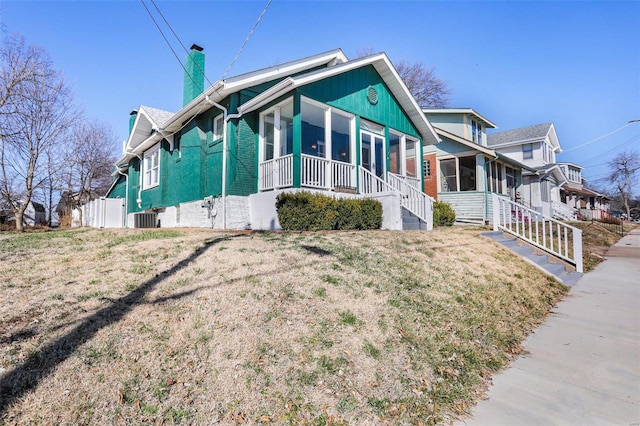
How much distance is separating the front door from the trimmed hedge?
3.83 metres

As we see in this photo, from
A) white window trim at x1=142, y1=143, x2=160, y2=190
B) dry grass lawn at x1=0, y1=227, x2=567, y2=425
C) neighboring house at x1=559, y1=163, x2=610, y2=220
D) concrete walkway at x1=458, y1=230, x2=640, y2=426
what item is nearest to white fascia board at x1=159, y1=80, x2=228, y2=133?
white window trim at x1=142, y1=143, x2=160, y2=190

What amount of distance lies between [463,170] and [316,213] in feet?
42.8

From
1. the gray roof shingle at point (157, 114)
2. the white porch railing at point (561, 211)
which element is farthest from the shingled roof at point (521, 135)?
the gray roof shingle at point (157, 114)

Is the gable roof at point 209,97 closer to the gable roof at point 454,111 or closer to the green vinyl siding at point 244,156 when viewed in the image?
the green vinyl siding at point 244,156

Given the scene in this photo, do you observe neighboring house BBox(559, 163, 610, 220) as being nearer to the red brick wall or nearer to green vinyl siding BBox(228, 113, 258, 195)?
the red brick wall

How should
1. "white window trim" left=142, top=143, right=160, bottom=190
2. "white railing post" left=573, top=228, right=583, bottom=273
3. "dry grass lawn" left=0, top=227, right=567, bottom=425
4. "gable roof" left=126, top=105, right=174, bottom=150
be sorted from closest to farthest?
"dry grass lawn" left=0, top=227, right=567, bottom=425 → "white railing post" left=573, top=228, right=583, bottom=273 → "gable roof" left=126, top=105, right=174, bottom=150 → "white window trim" left=142, top=143, right=160, bottom=190

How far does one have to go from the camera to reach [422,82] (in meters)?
28.0

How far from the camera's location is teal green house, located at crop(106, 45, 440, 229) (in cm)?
983

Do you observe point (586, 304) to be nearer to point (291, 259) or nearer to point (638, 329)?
point (638, 329)

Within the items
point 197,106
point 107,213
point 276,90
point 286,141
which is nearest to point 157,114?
point 197,106

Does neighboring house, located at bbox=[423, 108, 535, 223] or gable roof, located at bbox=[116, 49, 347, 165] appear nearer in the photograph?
gable roof, located at bbox=[116, 49, 347, 165]

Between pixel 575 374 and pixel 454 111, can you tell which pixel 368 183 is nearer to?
pixel 575 374

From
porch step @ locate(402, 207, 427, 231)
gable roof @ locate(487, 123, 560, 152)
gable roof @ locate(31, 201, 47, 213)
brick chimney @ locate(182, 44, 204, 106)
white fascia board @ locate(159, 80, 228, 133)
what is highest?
gable roof @ locate(487, 123, 560, 152)

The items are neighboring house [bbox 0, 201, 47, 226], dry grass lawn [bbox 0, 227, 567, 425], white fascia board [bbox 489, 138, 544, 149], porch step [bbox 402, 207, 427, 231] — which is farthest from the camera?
neighboring house [bbox 0, 201, 47, 226]
